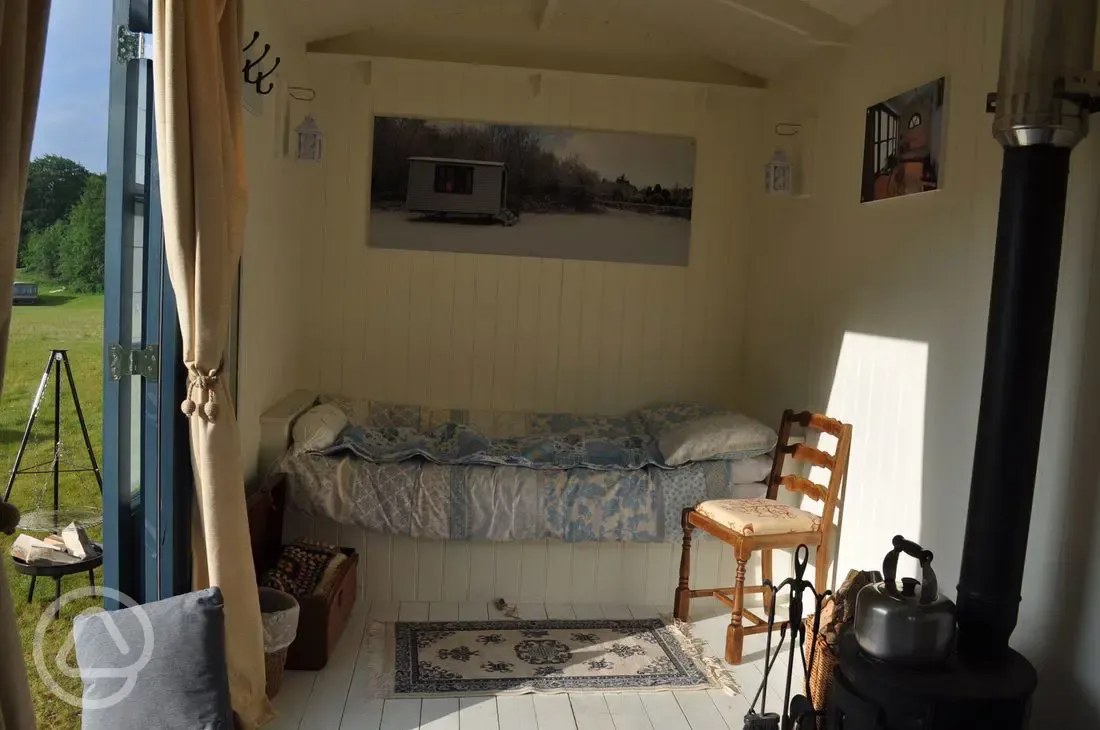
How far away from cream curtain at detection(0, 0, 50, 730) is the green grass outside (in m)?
0.37

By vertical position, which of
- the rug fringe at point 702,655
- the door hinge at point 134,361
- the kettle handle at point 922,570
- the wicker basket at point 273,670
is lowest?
the rug fringe at point 702,655

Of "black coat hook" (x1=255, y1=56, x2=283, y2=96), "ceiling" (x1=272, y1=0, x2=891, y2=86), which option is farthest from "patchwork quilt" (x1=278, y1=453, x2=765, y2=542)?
"ceiling" (x1=272, y1=0, x2=891, y2=86)

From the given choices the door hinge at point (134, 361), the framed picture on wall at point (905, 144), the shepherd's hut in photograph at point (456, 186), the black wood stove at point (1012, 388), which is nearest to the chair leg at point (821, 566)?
the black wood stove at point (1012, 388)

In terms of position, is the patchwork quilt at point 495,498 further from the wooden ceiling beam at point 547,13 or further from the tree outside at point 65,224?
the wooden ceiling beam at point 547,13

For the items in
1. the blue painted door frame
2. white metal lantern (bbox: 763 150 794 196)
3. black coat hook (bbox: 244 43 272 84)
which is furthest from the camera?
white metal lantern (bbox: 763 150 794 196)

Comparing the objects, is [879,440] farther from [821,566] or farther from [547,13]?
[547,13]

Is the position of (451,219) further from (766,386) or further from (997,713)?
(997,713)

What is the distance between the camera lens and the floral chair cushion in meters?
3.47

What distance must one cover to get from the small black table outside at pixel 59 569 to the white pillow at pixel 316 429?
1210 millimetres

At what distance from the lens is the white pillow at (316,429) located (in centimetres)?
380

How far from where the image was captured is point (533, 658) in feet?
11.2

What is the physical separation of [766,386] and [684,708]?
6.44 ft

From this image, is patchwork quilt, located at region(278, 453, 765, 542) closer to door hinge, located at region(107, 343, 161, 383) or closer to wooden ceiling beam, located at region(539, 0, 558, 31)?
door hinge, located at region(107, 343, 161, 383)

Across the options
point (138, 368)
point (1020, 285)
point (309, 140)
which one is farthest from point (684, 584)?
point (309, 140)
